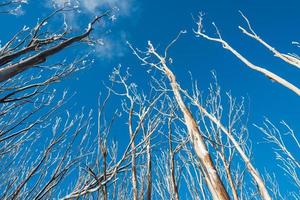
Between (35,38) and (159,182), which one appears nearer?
(35,38)

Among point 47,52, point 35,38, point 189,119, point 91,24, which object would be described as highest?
point 91,24

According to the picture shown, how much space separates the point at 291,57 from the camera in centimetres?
266

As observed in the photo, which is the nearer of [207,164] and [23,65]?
[207,164]

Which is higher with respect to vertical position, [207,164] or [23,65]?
[23,65]

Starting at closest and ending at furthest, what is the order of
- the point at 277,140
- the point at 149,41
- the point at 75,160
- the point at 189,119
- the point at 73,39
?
the point at 189,119 < the point at 73,39 < the point at 75,160 < the point at 149,41 < the point at 277,140

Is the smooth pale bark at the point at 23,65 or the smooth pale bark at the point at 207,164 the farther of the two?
the smooth pale bark at the point at 23,65

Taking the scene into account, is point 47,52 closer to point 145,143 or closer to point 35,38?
point 35,38

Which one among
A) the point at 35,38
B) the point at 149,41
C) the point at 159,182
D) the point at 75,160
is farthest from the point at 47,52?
the point at 159,182

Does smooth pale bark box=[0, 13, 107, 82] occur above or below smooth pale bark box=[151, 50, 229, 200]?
above

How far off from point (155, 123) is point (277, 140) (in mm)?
4980

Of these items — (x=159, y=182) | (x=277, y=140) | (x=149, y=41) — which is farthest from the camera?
(x=277, y=140)

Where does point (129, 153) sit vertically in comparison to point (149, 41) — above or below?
below

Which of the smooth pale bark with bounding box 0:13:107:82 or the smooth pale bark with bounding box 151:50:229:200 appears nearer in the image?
the smooth pale bark with bounding box 151:50:229:200

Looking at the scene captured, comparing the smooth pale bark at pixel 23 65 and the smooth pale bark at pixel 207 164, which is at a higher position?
the smooth pale bark at pixel 23 65
